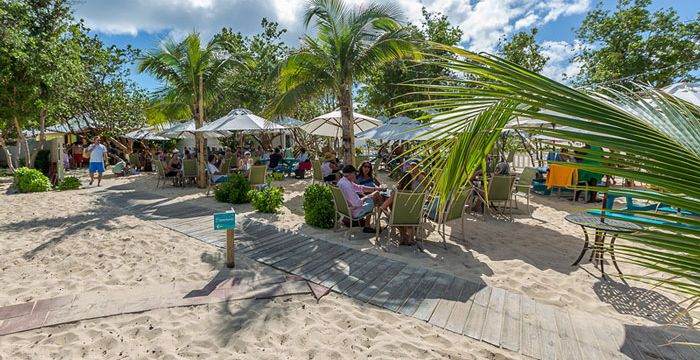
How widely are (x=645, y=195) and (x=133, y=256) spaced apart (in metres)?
5.38

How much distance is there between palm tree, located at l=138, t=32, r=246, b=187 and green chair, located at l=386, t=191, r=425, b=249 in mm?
8124

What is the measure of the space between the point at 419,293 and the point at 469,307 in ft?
1.64

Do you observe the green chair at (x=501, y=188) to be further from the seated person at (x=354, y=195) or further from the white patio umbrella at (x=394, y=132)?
the seated person at (x=354, y=195)

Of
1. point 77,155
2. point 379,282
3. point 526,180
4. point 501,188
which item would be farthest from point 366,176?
point 77,155

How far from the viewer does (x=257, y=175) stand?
8852mm

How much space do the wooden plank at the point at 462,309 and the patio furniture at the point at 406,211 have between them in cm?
127

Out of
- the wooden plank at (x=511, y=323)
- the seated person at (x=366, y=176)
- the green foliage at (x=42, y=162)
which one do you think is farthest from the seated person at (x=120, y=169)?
the wooden plank at (x=511, y=323)

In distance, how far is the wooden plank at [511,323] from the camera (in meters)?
2.67

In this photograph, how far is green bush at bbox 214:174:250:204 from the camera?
808 centimetres

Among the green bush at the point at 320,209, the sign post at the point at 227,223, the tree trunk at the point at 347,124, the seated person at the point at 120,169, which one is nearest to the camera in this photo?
the sign post at the point at 227,223

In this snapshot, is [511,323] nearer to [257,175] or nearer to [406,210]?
[406,210]

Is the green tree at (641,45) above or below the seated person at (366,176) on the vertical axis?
above

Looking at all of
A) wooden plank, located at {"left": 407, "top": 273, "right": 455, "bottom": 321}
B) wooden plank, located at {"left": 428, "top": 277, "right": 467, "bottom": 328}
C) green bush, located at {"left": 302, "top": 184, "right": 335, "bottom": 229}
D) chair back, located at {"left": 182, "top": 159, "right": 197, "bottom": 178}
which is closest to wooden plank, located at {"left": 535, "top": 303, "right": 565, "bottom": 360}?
wooden plank, located at {"left": 428, "top": 277, "right": 467, "bottom": 328}

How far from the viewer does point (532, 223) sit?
6574mm
